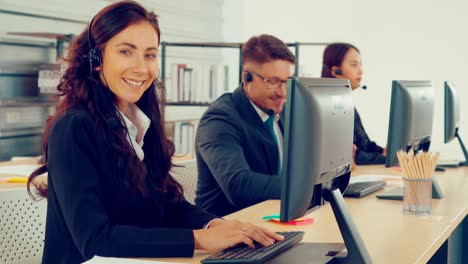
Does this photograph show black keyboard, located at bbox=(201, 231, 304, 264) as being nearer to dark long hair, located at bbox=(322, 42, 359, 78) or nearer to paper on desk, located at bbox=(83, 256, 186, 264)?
paper on desk, located at bbox=(83, 256, 186, 264)

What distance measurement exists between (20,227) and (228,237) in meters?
1.18

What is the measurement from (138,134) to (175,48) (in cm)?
407

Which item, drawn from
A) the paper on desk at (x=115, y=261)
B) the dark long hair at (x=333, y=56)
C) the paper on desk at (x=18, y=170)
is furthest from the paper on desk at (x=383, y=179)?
the paper on desk at (x=115, y=261)

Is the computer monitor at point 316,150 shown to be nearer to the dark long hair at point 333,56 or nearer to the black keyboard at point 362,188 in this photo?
the black keyboard at point 362,188

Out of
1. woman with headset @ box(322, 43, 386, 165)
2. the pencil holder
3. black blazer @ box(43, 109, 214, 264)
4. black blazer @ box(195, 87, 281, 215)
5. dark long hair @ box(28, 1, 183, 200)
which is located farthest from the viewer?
woman with headset @ box(322, 43, 386, 165)

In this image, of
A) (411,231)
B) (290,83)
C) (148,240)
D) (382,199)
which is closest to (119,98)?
(148,240)

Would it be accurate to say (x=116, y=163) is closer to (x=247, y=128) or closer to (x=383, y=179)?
(x=247, y=128)

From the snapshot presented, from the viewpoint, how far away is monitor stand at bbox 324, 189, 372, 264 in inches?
61.9

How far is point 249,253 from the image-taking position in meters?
1.55

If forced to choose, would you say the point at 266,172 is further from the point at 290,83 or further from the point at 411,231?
the point at 290,83

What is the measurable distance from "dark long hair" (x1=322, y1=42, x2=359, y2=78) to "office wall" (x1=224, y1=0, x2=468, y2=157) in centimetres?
197

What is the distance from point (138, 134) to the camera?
192cm

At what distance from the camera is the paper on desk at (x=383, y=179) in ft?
9.41

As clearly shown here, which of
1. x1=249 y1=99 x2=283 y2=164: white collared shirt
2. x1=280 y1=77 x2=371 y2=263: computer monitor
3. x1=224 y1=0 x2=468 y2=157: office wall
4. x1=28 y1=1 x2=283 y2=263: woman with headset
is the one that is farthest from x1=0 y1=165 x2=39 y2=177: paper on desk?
x1=224 y1=0 x2=468 y2=157: office wall
